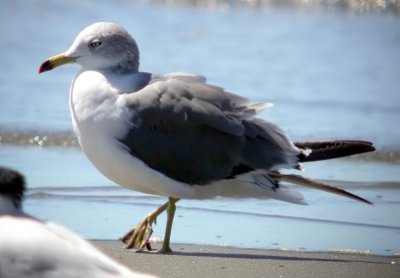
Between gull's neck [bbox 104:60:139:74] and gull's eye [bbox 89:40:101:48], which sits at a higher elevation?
gull's eye [bbox 89:40:101:48]

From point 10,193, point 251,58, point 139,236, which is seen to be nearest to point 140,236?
point 139,236

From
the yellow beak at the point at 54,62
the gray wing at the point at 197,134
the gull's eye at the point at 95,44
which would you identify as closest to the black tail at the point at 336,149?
the gray wing at the point at 197,134

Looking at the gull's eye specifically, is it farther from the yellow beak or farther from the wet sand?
the wet sand

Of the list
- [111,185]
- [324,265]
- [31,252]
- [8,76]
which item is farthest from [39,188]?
[8,76]

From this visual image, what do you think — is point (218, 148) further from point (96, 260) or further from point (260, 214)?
point (96, 260)

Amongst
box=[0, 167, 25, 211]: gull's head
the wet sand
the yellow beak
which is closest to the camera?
box=[0, 167, 25, 211]: gull's head

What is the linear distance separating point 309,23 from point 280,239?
11.3m

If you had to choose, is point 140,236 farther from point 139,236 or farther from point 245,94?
point 245,94

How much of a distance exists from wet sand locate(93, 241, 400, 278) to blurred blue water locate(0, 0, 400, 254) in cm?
26

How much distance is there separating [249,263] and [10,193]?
206 centimetres

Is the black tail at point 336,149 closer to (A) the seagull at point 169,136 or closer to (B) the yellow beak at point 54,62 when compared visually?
(A) the seagull at point 169,136

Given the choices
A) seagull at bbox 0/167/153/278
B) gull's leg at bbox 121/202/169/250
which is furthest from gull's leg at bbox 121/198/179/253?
seagull at bbox 0/167/153/278

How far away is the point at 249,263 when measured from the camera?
6.39 metres

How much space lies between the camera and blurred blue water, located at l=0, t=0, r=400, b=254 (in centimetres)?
751
